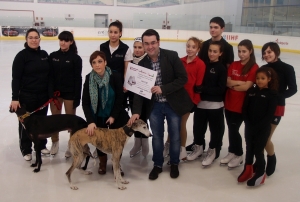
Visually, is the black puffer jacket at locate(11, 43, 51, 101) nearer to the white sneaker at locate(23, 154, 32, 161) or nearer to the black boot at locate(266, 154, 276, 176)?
the white sneaker at locate(23, 154, 32, 161)

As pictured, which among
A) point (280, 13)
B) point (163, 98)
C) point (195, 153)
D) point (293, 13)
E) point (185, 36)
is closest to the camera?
point (163, 98)

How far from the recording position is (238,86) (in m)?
2.98

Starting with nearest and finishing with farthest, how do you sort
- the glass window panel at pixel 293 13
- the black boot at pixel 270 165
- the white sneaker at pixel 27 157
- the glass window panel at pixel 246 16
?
the black boot at pixel 270 165 → the white sneaker at pixel 27 157 → the glass window panel at pixel 293 13 → the glass window panel at pixel 246 16

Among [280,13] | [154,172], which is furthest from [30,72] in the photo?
[280,13]

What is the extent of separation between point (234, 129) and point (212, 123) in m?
0.25

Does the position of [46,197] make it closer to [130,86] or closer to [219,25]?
[130,86]

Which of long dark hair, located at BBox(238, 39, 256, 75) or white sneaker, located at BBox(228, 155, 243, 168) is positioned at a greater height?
long dark hair, located at BBox(238, 39, 256, 75)

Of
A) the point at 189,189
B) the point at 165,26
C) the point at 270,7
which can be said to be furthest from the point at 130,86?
the point at 165,26

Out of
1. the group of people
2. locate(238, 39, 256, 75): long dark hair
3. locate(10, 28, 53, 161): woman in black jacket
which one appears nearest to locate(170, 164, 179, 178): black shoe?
the group of people

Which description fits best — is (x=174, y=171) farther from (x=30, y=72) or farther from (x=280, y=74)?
(x=30, y=72)

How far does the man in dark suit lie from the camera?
108 inches

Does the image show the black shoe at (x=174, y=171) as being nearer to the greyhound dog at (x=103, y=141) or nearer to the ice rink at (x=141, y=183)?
the ice rink at (x=141, y=183)

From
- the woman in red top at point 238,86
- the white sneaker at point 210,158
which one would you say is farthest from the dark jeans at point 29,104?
the woman in red top at point 238,86

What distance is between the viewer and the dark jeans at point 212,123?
3.23 m
